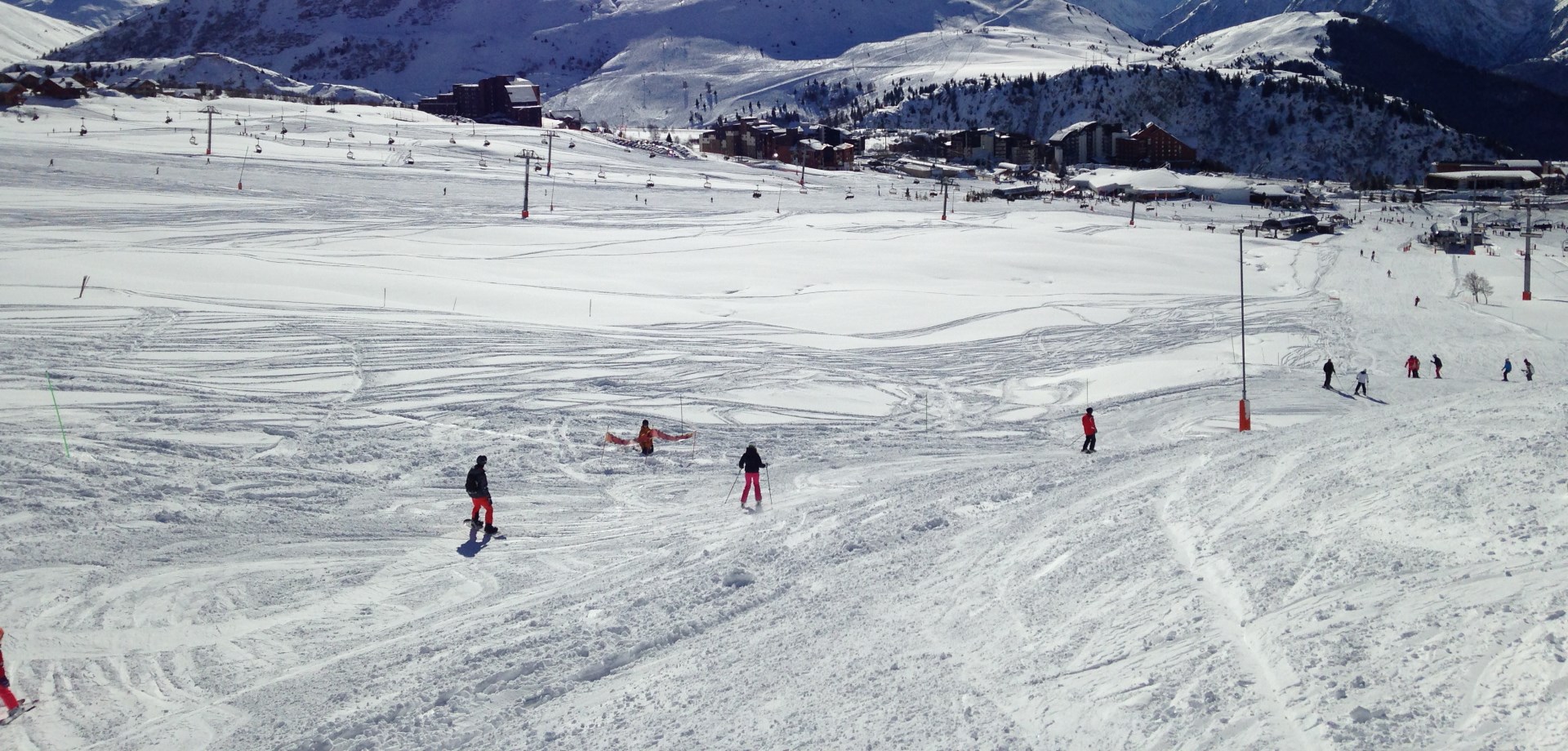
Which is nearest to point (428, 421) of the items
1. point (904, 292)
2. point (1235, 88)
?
point (904, 292)

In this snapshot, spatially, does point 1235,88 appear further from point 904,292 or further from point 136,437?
point 136,437

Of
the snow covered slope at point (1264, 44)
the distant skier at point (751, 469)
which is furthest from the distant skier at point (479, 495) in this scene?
the snow covered slope at point (1264, 44)

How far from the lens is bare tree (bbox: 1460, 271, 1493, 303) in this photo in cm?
3688

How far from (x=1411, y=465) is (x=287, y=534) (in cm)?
1129

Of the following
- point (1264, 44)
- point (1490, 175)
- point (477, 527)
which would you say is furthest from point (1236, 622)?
point (1264, 44)

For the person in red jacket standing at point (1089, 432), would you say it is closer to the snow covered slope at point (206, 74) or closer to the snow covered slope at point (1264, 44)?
the snow covered slope at point (206, 74)

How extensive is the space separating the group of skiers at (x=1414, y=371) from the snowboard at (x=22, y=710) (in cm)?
2173

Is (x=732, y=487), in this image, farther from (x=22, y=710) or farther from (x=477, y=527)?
(x=22, y=710)

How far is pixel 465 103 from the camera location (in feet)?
347

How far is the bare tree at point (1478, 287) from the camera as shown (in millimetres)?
36875

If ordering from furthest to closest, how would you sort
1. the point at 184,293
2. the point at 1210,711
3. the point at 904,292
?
the point at 904,292 → the point at 184,293 → the point at 1210,711

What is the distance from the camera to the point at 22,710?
24.5 ft

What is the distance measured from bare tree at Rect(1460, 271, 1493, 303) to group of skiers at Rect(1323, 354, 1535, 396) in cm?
1338

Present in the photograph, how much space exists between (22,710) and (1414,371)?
25.0 meters
